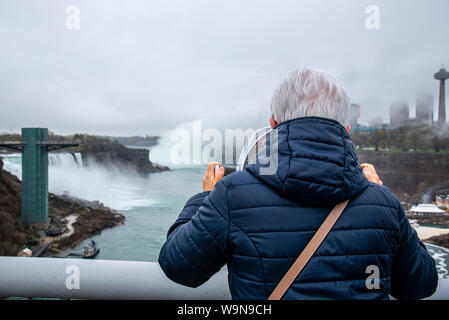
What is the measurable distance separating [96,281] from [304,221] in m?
0.70

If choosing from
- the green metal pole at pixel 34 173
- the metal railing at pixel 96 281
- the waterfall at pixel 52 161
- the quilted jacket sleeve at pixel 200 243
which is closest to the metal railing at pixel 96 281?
the metal railing at pixel 96 281

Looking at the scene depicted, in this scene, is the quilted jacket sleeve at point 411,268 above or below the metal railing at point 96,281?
above

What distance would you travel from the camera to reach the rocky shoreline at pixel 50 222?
17.3 feet

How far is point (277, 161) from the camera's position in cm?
52

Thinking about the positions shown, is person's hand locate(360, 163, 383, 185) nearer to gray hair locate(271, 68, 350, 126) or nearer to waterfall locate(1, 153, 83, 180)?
gray hair locate(271, 68, 350, 126)

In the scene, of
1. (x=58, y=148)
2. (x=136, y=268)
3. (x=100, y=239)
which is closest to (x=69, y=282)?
(x=136, y=268)

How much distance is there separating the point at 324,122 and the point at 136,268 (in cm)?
70

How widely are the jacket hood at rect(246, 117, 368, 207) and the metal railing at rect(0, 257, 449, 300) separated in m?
0.47

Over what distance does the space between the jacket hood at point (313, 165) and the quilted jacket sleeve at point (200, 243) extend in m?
0.10

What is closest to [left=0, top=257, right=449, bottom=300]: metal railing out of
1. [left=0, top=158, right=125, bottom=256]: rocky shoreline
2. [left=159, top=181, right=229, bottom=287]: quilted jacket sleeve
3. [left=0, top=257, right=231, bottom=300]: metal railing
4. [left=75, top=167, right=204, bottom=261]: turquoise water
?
[left=0, top=257, right=231, bottom=300]: metal railing

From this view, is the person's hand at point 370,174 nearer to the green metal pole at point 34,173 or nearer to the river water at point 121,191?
the river water at point 121,191
